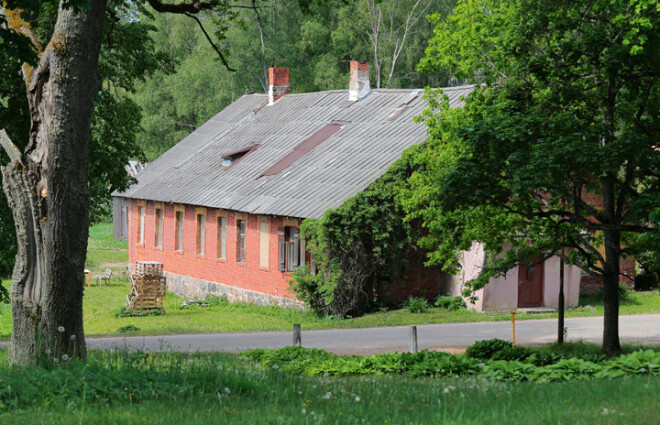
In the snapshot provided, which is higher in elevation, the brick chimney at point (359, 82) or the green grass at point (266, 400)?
the brick chimney at point (359, 82)

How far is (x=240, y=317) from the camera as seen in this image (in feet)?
103

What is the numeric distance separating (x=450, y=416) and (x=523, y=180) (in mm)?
9505

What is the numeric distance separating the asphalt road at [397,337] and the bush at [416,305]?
2428mm

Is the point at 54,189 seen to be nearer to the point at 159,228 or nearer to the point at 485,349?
the point at 485,349

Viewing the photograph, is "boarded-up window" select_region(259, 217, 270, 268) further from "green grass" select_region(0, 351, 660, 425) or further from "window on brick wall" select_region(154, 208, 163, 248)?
"green grass" select_region(0, 351, 660, 425)

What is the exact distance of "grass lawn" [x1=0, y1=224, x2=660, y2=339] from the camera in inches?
1108

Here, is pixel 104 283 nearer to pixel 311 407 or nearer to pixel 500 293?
pixel 500 293

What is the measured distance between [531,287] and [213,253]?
531 inches

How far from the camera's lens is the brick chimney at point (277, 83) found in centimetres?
4681

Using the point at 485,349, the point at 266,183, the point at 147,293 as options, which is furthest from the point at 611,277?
the point at 147,293

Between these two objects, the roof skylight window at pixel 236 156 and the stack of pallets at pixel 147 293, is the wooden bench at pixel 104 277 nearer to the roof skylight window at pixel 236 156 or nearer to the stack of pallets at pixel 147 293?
the roof skylight window at pixel 236 156

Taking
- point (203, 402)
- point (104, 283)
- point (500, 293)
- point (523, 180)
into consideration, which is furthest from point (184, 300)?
point (203, 402)

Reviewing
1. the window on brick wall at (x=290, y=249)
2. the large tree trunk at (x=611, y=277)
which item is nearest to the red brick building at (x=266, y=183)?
the window on brick wall at (x=290, y=249)

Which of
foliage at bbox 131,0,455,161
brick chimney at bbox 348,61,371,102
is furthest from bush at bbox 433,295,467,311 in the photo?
foliage at bbox 131,0,455,161
